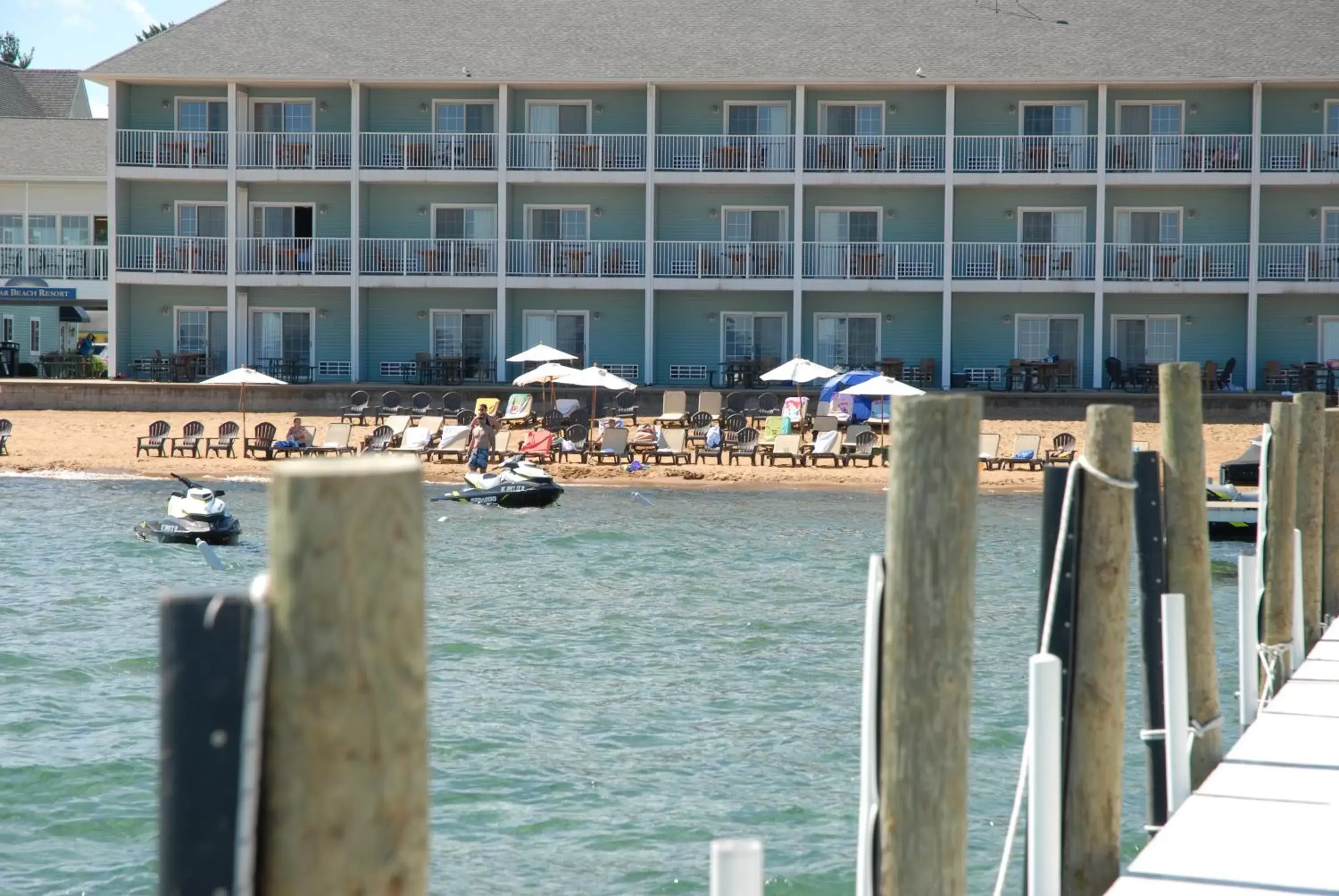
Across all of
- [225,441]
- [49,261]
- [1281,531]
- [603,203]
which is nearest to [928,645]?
[1281,531]

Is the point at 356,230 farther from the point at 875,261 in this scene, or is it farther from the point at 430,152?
the point at 875,261

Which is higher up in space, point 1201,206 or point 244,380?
point 1201,206

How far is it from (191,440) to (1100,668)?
2948cm

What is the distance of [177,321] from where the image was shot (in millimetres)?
42750

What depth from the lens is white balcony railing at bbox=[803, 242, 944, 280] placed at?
133ft

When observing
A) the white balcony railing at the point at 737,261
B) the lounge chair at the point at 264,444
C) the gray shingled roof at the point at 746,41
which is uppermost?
the gray shingled roof at the point at 746,41

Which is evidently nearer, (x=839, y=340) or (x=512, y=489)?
(x=512, y=489)

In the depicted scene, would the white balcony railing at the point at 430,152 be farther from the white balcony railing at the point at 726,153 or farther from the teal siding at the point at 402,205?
the white balcony railing at the point at 726,153

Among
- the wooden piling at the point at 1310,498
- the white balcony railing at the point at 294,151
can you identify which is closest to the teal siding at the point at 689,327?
the white balcony railing at the point at 294,151

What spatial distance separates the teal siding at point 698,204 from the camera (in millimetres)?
41812

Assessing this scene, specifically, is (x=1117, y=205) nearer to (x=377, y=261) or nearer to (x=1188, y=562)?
(x=377, y=261)

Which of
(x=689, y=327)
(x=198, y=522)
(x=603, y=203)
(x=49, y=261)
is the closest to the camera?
(x=198, y=522)

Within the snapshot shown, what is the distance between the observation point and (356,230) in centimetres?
4097

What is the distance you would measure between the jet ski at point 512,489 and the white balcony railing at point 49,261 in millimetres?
26451
